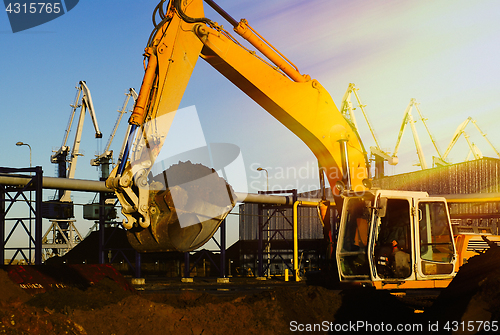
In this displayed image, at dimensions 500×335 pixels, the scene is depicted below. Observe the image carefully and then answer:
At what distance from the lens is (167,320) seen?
6137 millimetres

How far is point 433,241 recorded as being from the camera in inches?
321

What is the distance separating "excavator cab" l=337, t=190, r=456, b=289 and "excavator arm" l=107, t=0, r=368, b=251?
1.22m

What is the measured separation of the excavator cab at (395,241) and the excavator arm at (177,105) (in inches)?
48.1

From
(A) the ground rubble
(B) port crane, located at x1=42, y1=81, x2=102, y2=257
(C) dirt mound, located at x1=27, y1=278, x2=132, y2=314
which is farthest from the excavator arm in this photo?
(B) port crane, located at x1=42, y1=81, x2=102, y2=257

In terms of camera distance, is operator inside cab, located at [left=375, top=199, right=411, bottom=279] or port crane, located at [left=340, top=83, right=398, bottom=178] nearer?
operator inside cab, located at [left=375, top=199, right=411, bottom=279]

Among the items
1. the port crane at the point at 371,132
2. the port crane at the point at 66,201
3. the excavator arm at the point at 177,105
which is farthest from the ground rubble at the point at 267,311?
the port crane at the point at 371,132

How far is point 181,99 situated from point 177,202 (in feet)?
6.02

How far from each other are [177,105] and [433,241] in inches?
Answer: 196

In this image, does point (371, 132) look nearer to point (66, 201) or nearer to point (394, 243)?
point (66, 201)

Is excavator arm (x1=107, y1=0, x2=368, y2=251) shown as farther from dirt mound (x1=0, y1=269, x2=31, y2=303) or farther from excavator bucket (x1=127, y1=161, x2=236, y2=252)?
dirt mound (x1=0, y1=269, x2=31, y2=303)

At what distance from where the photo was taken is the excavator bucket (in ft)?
22.4

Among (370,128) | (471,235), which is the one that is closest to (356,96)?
(370,128)
